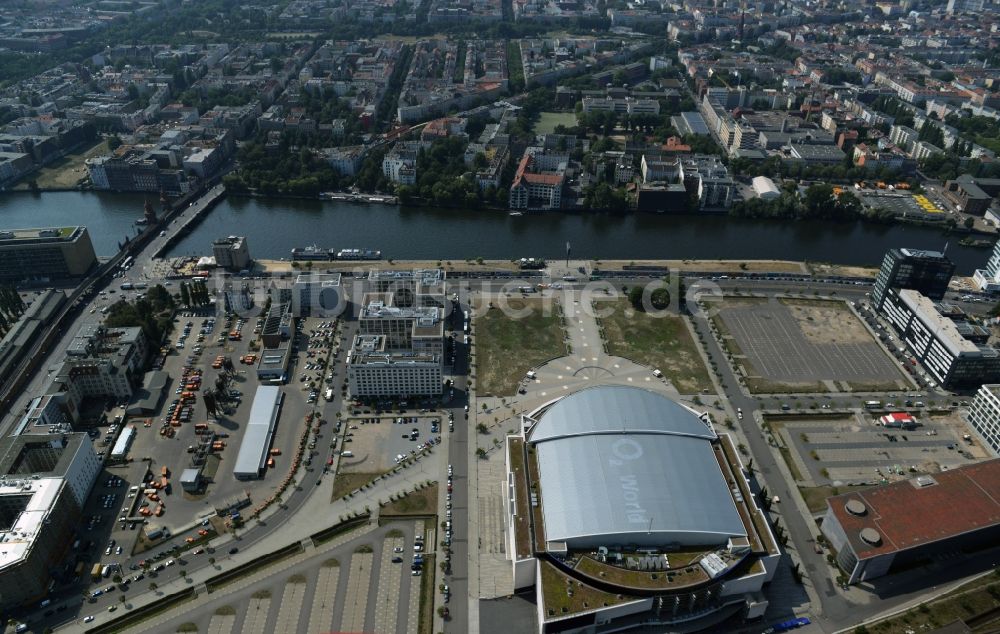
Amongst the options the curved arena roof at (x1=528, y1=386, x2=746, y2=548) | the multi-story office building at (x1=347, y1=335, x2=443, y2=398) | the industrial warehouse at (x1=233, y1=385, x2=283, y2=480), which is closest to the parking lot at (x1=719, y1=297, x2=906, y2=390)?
the curved arena roof at (x1=528, y1=386, x2=746, y2=548)

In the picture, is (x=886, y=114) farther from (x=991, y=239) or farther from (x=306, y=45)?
(x=306, y=45)

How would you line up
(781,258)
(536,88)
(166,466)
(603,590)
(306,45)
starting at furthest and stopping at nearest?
(306,45)
(536,88)
(781,258)
(166,466)
(603,590)

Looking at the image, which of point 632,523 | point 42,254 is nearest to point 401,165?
point 42,254

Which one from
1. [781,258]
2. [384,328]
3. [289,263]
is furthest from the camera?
[781,258]

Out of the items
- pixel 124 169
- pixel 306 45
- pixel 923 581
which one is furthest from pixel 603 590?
pixel 306 45

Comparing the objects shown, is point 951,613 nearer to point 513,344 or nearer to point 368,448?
point 513,344

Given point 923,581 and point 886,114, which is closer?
point 923,581

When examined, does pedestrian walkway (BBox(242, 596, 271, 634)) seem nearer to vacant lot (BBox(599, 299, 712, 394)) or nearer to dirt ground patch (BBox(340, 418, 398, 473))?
dirt ground patch (BBox(340, 418, 398, 473))

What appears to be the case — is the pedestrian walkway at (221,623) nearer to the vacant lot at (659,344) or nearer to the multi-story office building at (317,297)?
the multi-story office building at (317,297)
